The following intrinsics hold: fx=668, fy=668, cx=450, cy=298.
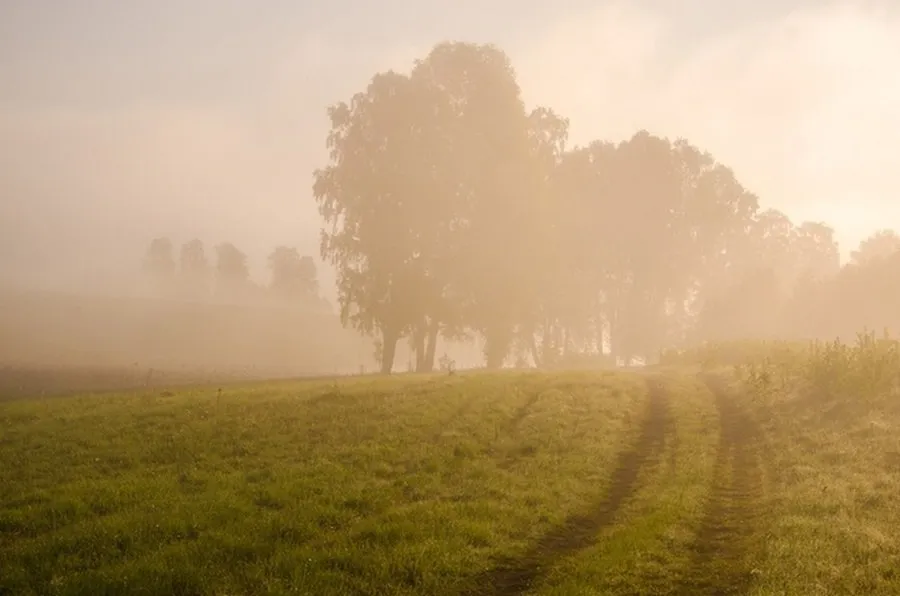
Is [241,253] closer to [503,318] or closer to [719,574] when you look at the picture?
[503,318]

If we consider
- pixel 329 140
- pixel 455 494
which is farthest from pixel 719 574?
pixel 329 140

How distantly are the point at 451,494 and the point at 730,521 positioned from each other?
6969 mm

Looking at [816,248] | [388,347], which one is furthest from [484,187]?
[816,248]

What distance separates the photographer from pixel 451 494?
18031 millimetres

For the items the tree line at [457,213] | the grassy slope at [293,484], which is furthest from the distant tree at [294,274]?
the grassy slope at [293,484]

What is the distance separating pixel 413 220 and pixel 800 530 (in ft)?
130

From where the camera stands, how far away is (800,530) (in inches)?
582

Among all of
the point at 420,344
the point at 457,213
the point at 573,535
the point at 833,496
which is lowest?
the point at 573,535

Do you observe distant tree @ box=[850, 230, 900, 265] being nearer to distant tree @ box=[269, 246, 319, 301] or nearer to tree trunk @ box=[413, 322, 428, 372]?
tree trunk @ box=[413, 322, 428, 372]

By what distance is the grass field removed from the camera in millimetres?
12742

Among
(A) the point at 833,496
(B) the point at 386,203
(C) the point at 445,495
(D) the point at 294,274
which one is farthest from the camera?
(D) the point at 294,274

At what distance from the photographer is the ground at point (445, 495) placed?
12.7m

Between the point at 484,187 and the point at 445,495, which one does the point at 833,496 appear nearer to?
the point at 445,495

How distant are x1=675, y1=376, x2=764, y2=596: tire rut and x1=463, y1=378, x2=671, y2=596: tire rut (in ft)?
7.12
